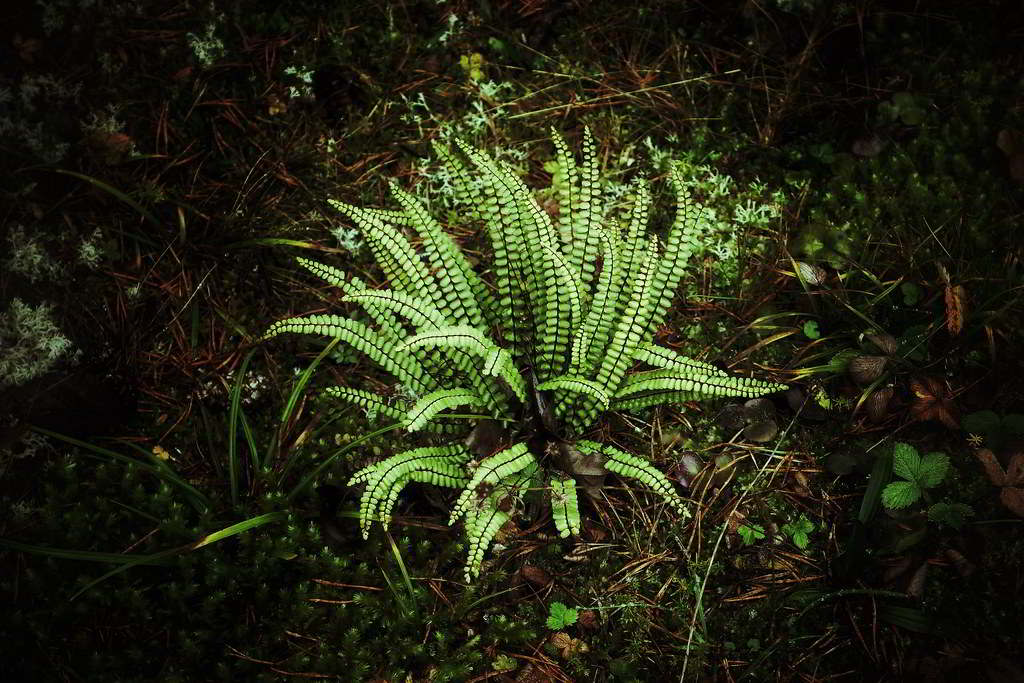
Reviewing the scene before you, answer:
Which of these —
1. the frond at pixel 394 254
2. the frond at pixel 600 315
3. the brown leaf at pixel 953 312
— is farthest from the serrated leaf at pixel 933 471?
the frond at pixel 394 254

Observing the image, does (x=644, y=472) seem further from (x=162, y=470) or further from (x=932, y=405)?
(x=162, y=470)

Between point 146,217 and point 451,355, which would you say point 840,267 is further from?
point 146,217

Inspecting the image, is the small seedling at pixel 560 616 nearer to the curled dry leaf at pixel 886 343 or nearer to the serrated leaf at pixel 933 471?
the serrated leaf at pixel 933 471

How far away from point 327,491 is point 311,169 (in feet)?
Answer: 6.28

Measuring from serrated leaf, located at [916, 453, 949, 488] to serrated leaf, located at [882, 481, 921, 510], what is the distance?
4cm

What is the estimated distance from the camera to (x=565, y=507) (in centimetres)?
276

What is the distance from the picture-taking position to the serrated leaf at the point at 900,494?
8.98 feet

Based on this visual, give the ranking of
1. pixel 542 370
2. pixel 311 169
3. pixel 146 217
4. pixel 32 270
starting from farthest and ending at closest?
pixel 311 169, pixel 146 217, pixel 32 270, pixel 542 370

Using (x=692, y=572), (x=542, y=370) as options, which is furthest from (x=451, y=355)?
(x=692, y=572)

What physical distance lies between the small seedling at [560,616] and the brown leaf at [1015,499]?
1851 millimetres

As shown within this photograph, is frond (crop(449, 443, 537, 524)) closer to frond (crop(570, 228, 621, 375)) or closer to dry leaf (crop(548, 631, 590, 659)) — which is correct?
frond (crop(570, 228, 621, 375))

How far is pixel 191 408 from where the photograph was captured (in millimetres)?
3359

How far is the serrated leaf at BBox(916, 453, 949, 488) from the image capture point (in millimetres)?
2736

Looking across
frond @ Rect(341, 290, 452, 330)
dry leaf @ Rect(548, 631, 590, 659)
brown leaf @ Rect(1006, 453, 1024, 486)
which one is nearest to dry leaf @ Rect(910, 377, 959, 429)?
brown leaf @ Rect(1006, 453, 1024, 486)
